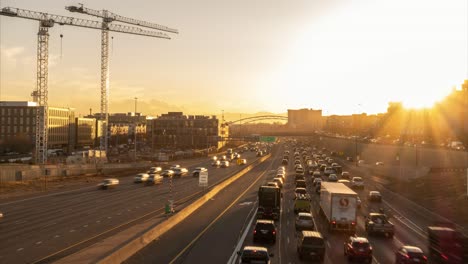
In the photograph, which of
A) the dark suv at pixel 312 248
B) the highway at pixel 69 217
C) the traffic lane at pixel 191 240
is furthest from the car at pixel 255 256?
the highway at pixel 69 217

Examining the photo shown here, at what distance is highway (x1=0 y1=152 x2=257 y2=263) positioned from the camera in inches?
1013

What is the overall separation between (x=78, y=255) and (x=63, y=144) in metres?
155

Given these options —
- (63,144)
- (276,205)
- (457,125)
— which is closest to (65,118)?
(63,144)

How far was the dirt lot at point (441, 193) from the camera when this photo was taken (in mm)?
43944

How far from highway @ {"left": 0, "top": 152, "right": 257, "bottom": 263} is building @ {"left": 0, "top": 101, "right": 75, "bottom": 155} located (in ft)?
289

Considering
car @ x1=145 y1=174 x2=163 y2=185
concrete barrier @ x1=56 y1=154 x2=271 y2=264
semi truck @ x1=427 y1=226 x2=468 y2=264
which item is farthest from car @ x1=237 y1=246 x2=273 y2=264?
car @ x1=145 y1=174 x2=163 y2=185

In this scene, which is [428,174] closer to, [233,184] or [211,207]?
[233,184]

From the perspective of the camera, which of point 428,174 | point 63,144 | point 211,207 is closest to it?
point 211,207

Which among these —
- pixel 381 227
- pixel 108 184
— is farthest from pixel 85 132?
pixel 381 227

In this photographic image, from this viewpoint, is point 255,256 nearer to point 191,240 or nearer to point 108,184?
point 191,240

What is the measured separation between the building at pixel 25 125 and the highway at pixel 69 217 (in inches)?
3469

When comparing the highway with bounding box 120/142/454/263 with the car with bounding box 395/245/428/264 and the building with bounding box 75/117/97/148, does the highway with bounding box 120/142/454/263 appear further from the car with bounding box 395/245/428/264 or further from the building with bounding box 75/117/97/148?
the building with bounding box 75/117/97/148

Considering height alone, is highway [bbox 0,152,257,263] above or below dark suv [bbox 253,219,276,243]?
below

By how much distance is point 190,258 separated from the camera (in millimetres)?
23391
